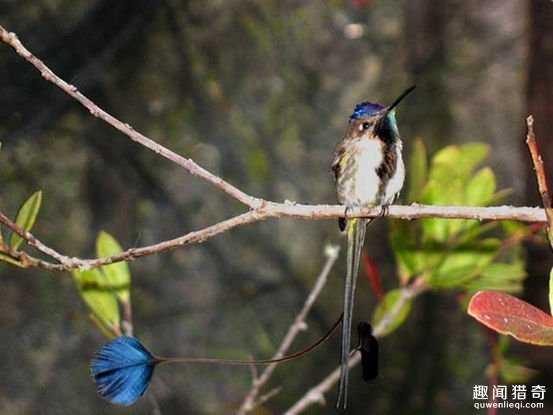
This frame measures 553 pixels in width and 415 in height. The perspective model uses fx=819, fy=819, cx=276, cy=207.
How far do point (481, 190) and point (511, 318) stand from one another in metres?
0.32

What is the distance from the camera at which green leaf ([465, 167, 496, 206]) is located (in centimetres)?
63

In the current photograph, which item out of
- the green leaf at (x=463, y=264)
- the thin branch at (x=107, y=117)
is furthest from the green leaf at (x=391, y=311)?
the thin branch at (x=107, y=117)

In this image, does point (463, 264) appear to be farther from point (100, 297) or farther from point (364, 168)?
point (100, 297)

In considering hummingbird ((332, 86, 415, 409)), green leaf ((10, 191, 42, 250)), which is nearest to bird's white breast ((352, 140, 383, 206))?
hummingbird ((332, 86, 415, 409))

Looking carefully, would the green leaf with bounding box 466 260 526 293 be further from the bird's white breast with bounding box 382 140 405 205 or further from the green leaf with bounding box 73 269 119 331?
the green leaf with bounding box 73 269 119 331

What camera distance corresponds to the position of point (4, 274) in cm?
73

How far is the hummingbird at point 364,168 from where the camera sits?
0.48 metres

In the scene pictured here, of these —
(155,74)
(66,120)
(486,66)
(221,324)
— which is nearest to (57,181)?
(66,120)

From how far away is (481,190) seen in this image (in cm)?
63

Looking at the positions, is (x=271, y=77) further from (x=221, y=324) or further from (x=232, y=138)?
(x=221, y=324)

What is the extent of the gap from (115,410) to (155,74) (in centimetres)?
34

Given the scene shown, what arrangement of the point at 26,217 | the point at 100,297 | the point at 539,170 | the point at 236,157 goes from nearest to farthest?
the point at 539,170 → the point at 26,217 → the point at 100,297 → the point at 236,157

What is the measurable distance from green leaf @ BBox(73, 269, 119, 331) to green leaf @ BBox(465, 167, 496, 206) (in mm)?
277

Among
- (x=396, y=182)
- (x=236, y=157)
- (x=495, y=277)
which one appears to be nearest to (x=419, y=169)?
(x=396, y=182)
